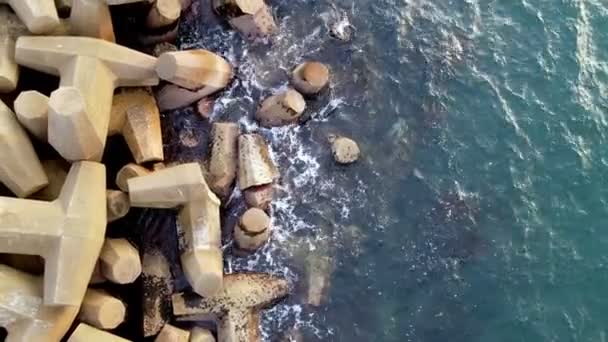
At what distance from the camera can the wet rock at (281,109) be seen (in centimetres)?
1280

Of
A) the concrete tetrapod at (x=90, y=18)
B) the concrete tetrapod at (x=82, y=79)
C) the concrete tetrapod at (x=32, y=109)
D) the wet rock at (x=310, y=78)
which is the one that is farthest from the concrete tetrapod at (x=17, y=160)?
the wet rock at (x=310, y=78)

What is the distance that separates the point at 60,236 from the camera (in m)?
10.5

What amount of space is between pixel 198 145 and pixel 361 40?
331 centimetres

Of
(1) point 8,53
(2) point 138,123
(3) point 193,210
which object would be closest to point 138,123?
(2) point 138,123

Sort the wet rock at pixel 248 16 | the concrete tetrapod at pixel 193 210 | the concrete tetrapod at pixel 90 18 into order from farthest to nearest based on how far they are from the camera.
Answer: the wet rock at pixel 248 16 → the concrete tetrapod at pixel 90 18 → the concrete tetrapod at pixel 193 210

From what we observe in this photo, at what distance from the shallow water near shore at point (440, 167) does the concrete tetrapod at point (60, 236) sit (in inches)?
94.8

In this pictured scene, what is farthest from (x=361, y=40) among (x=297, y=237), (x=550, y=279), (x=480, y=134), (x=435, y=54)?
(x=550, y=279)

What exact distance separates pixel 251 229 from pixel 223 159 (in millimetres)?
1177

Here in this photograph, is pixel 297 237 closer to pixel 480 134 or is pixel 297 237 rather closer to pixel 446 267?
pixel 446 267

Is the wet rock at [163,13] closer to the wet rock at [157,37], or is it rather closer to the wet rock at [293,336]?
the wet rock at [157,37]

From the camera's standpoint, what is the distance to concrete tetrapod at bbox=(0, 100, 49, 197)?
35.7 feet

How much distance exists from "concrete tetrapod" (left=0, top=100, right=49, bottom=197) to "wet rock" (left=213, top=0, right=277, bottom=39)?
3.86m

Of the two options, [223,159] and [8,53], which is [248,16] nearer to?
[223,159]

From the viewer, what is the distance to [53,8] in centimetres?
1156
